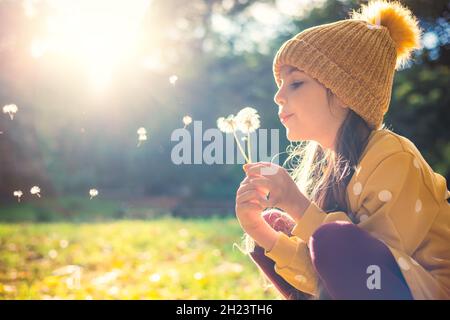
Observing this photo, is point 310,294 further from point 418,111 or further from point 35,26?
point 418,111

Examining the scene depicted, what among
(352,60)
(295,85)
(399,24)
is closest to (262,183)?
(295,85)

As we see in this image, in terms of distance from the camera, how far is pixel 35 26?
3689 mm

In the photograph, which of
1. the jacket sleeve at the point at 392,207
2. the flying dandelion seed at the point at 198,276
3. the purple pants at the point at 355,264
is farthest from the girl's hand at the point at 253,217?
the flying dandelion seed at the point at 198,276

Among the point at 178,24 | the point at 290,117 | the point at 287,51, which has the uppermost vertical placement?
the point at 178,24

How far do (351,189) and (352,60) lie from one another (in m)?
0.39

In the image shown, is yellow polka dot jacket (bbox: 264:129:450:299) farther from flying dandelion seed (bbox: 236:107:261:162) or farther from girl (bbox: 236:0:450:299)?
flying dandelion seed (bbox: 236:107:261:162)

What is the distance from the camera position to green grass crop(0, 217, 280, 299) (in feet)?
7.90

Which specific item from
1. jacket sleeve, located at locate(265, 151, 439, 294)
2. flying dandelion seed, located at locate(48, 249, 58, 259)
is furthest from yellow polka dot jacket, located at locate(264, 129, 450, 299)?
flying dandelion seed, located at locate(48, 249, 58, 259)

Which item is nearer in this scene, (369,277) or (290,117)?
(369,277)

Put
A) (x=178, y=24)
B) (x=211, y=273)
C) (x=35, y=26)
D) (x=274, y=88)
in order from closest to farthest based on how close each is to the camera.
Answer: (x=211, y=273) → (x=35, y=26) → (x=274, y=88) → (x=178, y=24)

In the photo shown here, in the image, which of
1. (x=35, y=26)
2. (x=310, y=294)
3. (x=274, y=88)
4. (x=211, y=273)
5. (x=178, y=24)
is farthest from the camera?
(x=178, y=24)

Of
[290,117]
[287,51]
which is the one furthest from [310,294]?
[287,51]

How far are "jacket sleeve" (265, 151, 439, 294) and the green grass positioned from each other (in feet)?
2.03
